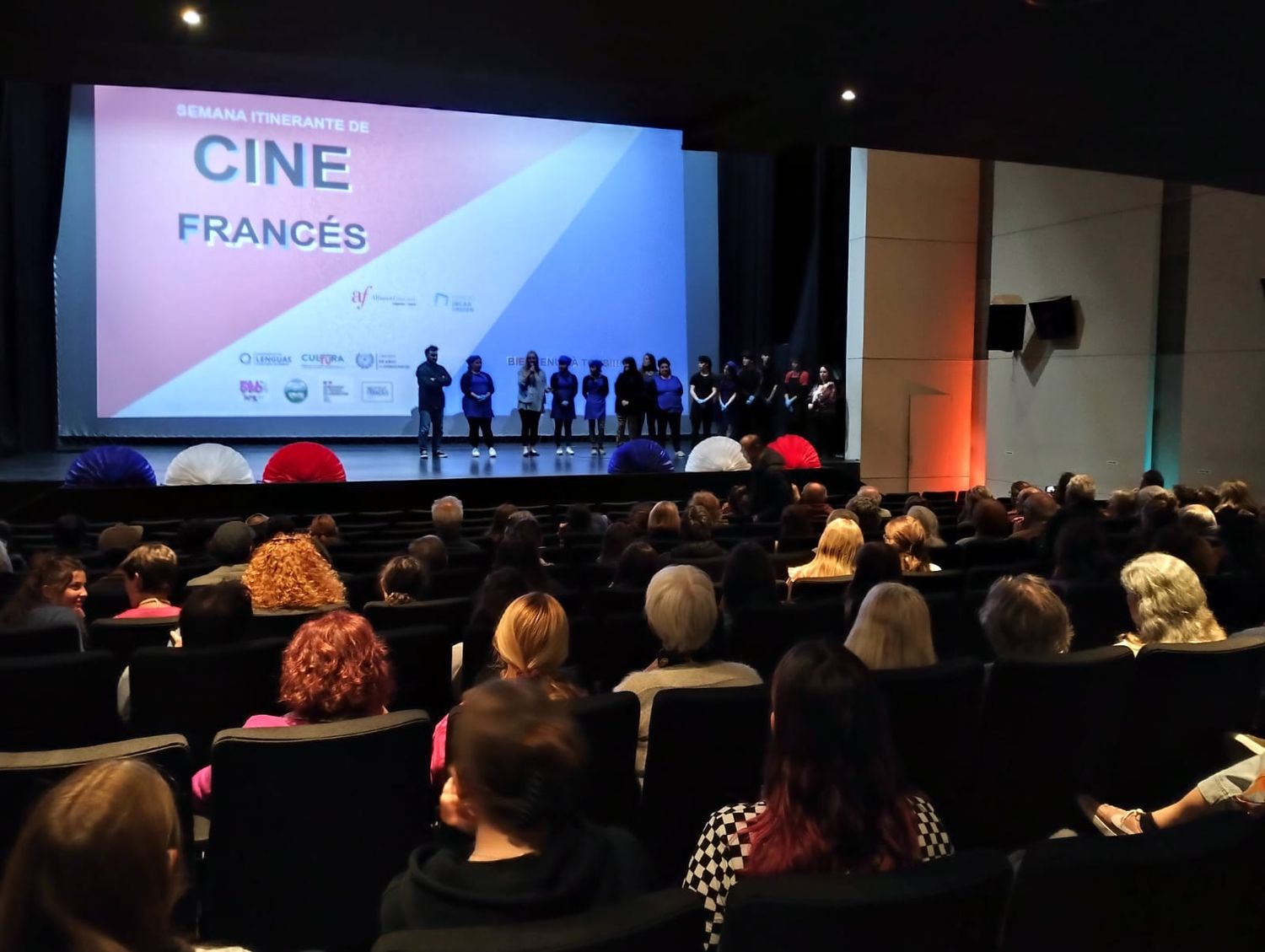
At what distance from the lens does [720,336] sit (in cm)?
1419

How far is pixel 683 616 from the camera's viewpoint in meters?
2.56

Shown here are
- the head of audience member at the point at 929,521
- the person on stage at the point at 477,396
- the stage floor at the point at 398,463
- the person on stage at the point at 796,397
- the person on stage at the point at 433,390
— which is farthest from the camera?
the person on stage at the point at 796,397

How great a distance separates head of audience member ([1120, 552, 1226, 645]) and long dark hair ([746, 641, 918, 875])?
1613 millimetres

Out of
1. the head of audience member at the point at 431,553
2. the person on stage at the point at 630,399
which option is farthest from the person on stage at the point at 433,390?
the head of audience member at the point at 431,553

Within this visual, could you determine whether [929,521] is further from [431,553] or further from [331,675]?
[331,675]

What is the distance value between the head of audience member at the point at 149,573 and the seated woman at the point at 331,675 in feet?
5.11

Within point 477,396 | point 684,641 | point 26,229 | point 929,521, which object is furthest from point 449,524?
point 26,229

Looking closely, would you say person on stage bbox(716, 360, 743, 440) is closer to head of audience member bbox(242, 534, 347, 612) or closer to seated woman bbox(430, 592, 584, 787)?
head of audience member bbox(242, 534, 347, 612)

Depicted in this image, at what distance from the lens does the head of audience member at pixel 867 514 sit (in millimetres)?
5117

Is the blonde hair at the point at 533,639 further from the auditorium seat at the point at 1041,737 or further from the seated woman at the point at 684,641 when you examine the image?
the auditorium seat at the point at 1041,737

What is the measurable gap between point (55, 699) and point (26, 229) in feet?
35.7

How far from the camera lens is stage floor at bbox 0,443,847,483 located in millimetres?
8945

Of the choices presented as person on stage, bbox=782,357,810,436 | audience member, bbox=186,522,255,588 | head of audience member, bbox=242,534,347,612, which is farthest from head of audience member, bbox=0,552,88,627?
person on stage, bbox=782,357,810,436

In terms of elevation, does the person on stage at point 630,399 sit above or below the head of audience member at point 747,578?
above
